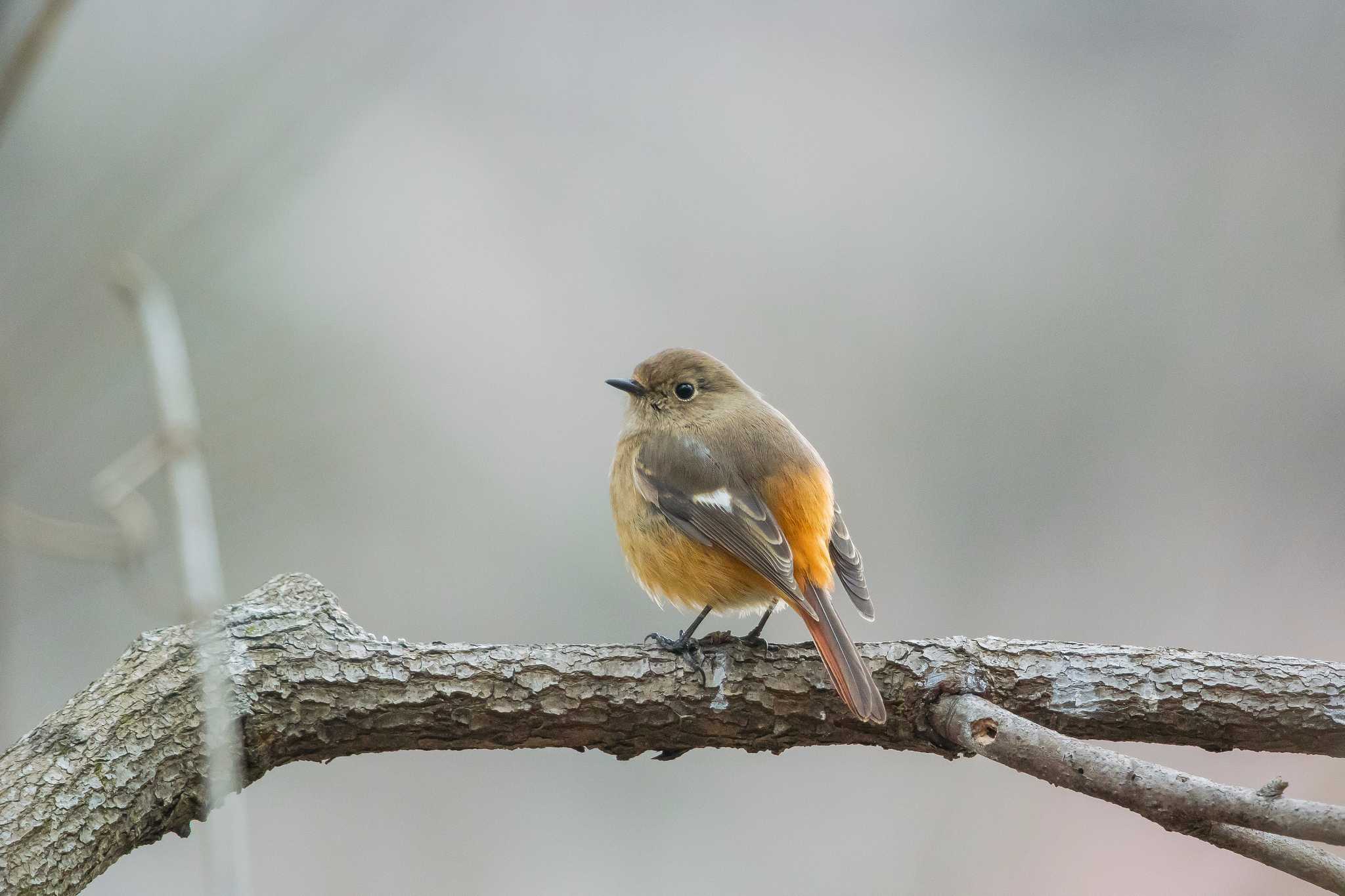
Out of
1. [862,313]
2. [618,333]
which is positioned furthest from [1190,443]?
[618,333]

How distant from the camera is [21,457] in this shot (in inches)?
64.9

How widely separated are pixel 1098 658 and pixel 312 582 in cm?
215

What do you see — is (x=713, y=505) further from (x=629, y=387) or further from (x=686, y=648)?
(x=629, y=387)

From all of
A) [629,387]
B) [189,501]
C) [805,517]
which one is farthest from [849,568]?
[189,501]

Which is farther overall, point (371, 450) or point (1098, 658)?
point (371, 450)

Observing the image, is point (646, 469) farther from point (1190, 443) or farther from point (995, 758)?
point (1190, 443)

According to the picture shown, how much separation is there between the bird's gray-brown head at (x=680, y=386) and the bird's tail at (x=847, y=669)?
1.16 metres

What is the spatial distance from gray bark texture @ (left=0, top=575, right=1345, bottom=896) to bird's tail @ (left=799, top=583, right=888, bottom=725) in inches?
5.1

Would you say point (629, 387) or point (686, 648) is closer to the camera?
point (686, 648)

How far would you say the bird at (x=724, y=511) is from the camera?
10.1ft

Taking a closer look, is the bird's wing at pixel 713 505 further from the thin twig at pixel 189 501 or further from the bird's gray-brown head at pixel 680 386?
the thin twig at pixel 189 501

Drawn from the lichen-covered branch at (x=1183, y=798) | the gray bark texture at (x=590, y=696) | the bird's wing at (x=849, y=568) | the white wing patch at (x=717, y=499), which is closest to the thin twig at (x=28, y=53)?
the gray bark texture at (x=590, y=696)

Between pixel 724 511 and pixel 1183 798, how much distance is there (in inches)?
59.6

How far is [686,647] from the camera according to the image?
113 inches
